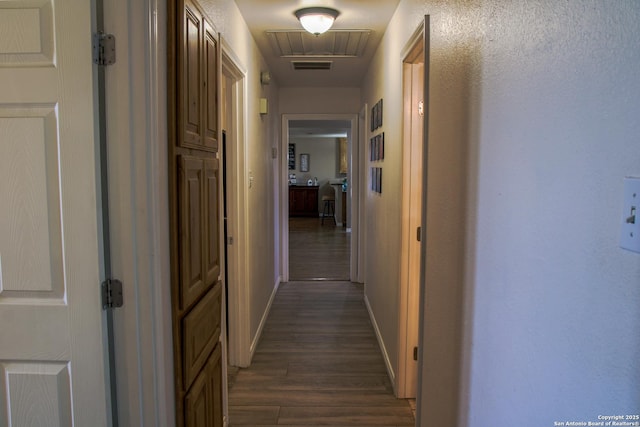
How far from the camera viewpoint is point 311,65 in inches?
171

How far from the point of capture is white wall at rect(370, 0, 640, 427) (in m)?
0.68

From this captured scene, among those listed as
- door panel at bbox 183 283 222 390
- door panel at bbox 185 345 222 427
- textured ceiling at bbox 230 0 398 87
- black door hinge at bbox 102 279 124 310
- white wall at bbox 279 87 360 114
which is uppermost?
textured ceiling at bbox 230 0 398 87

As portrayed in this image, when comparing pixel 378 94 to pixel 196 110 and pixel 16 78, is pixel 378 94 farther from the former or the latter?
pixel 16 78

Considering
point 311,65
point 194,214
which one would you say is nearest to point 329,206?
point 311,65

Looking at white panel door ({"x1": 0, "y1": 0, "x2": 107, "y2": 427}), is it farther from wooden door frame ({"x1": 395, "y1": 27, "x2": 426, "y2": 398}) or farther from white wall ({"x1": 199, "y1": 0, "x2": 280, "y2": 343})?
wooden door frame ({"x1": 395, "y1": 27, "x2": 426, "y2": 398})

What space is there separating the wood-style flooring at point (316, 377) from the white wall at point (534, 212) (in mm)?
1020

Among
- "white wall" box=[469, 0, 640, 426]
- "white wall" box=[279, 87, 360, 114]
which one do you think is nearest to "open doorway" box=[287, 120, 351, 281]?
"white wall" box=[279, 87, 360, 114]

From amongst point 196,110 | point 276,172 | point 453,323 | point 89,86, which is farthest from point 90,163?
point 276,172

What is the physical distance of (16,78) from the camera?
129 centimetres

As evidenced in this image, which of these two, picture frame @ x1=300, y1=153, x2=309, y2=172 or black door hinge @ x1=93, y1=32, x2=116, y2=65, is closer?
black door hinge @ x1=93, y1=32, x2=116, y2=65

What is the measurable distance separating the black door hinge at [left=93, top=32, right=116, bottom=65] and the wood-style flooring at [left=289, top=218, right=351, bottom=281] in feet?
15.1

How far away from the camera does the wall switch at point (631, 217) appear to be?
63 cm

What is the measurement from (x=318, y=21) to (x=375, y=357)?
2.42 meters

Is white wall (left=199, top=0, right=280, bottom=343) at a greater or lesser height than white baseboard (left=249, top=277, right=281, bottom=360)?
greater
